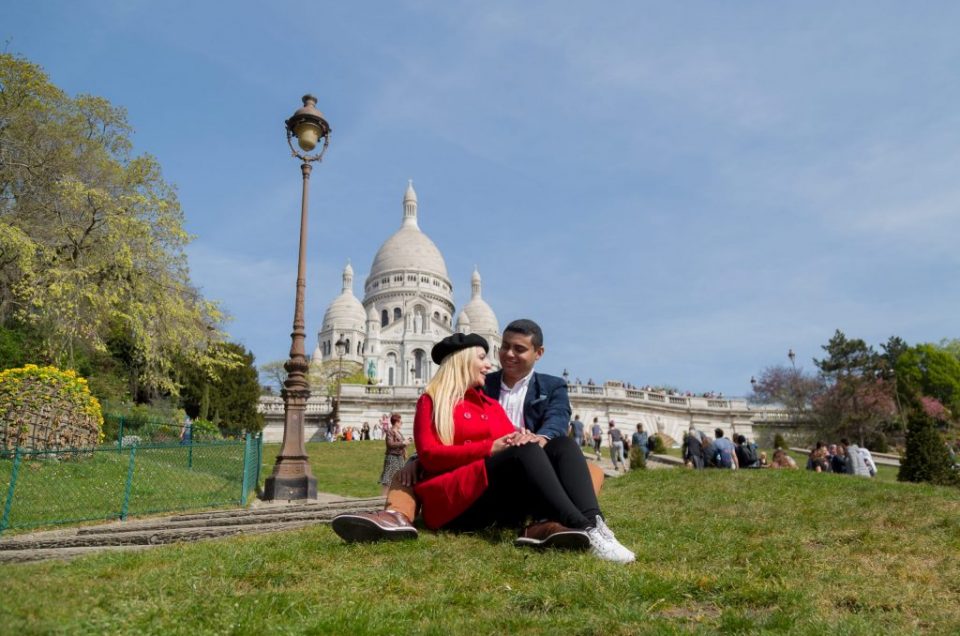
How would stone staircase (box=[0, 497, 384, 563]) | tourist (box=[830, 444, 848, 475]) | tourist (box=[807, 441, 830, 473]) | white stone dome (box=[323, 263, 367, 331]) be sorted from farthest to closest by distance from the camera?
white stone dome (box=[323, 263, 367, 331]), tourist (box=[830, 444, 848, 475]), tourist (box=[807, 441, 830, 473]), stone staircase (box=[0, 497, 384, 563])

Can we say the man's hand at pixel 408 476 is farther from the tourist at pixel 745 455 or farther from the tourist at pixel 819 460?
the tourist at pixel 819 460

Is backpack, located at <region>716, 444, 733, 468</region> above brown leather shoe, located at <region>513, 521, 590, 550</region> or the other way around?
above

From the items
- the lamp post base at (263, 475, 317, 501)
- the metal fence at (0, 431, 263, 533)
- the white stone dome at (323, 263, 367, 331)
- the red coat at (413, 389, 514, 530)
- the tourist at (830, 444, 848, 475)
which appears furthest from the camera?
the white stone dome at (323, 263, 367, 331)

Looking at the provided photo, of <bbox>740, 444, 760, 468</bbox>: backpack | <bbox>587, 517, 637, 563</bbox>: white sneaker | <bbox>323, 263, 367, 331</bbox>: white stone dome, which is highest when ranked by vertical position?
<bbox>323, 263, 367, 331</bbox>: white stone dome

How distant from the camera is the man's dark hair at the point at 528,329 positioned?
16.3ft

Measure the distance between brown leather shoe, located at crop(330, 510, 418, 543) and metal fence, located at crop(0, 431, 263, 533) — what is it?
5.17 meters

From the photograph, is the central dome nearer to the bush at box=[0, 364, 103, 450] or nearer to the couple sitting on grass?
the bush at box=[0, 364, 103, 450]

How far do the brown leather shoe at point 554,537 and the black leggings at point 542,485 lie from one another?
59 mm

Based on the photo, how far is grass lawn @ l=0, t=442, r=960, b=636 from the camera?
274 centimetres

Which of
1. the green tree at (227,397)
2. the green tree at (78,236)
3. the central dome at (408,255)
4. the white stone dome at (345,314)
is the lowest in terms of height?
the green tree at (227,397)

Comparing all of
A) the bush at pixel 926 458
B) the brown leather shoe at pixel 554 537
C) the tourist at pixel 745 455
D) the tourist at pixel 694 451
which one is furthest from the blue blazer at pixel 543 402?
the tourist at pixel 745 455

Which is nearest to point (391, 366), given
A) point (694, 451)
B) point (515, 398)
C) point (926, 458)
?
point (694, 451)

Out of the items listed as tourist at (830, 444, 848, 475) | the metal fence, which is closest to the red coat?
the metal fence

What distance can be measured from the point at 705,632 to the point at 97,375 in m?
22.8
